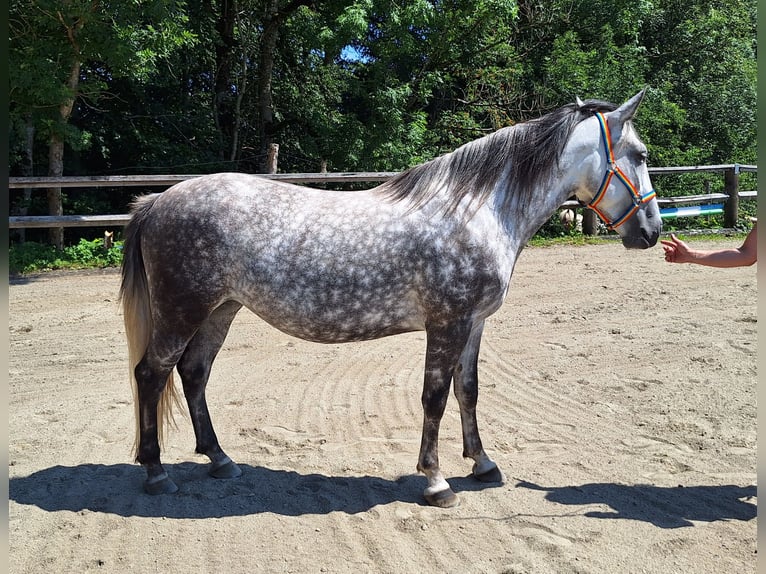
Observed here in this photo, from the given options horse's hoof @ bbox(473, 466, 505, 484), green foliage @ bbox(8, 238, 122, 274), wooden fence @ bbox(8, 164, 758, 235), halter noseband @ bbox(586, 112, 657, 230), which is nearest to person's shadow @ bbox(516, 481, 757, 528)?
horse's hoof @ bbox(473, 466, 505, 484)

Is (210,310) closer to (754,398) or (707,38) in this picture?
(754,398)

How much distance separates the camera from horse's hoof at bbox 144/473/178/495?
11.8 ft

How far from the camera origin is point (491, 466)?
148 inches

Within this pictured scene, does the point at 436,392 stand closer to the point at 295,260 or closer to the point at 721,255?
the point at 295,260

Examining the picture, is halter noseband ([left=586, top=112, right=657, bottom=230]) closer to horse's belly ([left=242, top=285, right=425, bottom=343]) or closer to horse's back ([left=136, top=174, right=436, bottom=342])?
horse's back ([left=136, top=174, right=436, bottom=342])

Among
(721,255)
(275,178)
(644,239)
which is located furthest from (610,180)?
(275,178)

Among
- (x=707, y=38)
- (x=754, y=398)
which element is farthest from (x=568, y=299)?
(x=707, y=38)

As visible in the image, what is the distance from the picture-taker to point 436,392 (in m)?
3.47

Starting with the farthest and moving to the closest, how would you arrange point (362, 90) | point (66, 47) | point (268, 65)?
point (362, 90), point (268, 65), point (66, 47)

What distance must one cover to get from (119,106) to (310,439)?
11671 mm

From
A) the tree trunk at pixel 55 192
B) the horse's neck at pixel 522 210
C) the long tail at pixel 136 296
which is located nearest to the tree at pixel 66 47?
the tree trunk at pixel 55 192

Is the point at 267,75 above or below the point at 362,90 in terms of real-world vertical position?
above

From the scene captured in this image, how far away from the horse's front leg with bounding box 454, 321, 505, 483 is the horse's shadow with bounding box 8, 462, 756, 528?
0.08 m

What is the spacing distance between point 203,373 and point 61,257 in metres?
7.53
